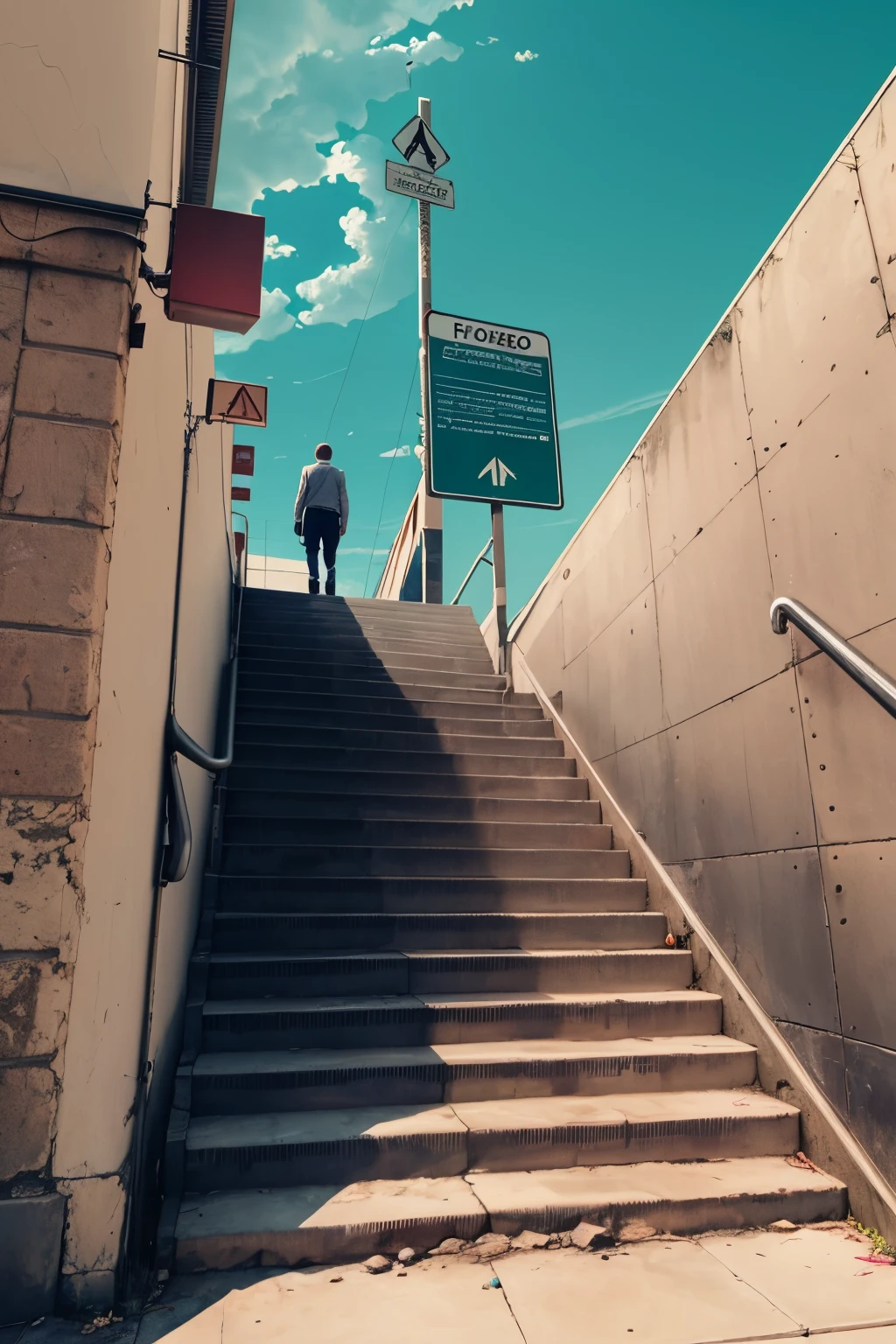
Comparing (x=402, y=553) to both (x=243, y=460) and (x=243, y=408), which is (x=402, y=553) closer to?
(x=243, y=460)

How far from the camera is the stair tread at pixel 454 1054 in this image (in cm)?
289

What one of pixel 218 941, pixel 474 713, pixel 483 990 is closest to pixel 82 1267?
pixel 218 941

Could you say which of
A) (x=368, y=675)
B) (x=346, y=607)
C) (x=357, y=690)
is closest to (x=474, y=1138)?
(x=357, y=690)

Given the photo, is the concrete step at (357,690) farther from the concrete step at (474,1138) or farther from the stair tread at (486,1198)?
the stair tread at (486,1198)

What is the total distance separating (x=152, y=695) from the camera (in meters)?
2.47

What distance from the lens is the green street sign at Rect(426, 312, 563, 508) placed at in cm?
688

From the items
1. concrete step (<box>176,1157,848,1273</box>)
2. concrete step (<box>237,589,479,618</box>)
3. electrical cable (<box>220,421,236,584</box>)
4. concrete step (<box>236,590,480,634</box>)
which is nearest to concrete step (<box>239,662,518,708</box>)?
electrical cable (<box>220,421,236,584</box>)

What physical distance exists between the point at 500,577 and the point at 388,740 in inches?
98.9

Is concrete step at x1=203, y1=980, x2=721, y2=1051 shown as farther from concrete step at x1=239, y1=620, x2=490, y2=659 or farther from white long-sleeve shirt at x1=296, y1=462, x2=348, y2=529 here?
white long-sleeve shirt at x1=296, y1=462, x2=348, y2=529

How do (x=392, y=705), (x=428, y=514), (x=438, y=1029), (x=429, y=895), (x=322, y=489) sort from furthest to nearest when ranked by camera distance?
(x=428, y=514) < (x=322, y=489) < (x=392, y=705) < (x=429, y=895) < (x=438, y=1029)

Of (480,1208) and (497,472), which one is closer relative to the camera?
(480,1208)

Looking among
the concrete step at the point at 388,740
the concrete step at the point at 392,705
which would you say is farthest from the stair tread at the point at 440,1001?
the concrete step at the point at 392,705

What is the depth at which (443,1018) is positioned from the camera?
128 inches

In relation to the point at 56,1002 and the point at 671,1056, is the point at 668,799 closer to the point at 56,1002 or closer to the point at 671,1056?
the point at 671,1056
